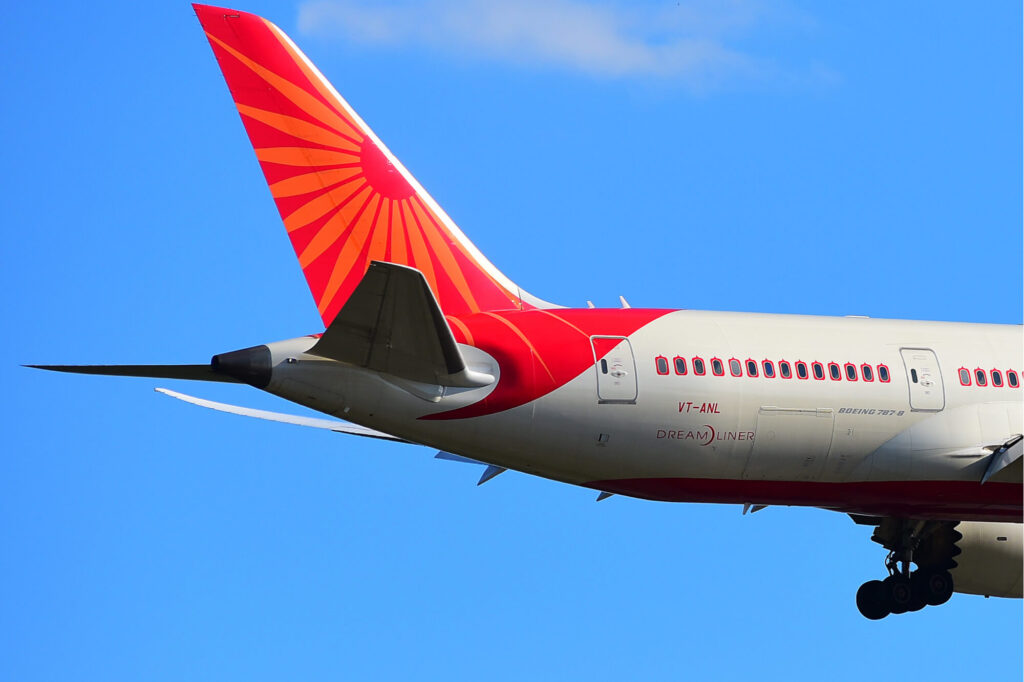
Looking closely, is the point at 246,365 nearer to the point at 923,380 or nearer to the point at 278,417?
the point at 278,417

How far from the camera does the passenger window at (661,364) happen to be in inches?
1149

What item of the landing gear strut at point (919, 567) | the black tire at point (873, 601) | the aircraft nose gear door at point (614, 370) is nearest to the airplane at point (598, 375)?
the aircraft nose gear door at point (614, 370)

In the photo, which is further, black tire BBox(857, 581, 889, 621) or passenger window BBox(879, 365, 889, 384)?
black tire BBox(857, 581, 889, 621)

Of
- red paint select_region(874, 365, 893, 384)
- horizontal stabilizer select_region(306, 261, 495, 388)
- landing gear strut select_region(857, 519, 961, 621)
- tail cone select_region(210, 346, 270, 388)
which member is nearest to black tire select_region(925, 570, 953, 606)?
landing gear strut select_region(857, 519, 961, 621)

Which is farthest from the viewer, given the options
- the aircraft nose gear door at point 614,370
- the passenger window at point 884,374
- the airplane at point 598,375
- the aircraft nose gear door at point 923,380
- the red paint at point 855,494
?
the aircraft nose gear door at point 923,380

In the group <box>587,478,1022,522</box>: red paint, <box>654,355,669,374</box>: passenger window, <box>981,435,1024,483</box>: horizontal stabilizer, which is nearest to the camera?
<box>654,355,669,374</box>: passenger window

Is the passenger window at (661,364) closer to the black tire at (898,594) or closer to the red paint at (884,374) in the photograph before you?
the red paint at (884,374)

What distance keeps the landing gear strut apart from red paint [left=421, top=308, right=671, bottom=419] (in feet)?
31.4

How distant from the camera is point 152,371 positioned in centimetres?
2600

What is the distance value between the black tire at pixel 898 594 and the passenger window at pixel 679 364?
962 cm

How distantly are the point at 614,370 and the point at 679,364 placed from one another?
50.4 inches

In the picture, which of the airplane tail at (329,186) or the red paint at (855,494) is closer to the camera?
the red paint at (855,494)

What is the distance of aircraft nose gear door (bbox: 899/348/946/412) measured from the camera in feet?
102

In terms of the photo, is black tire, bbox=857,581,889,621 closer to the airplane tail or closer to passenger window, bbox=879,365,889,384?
passenger window, bbox=879,365,889,384
